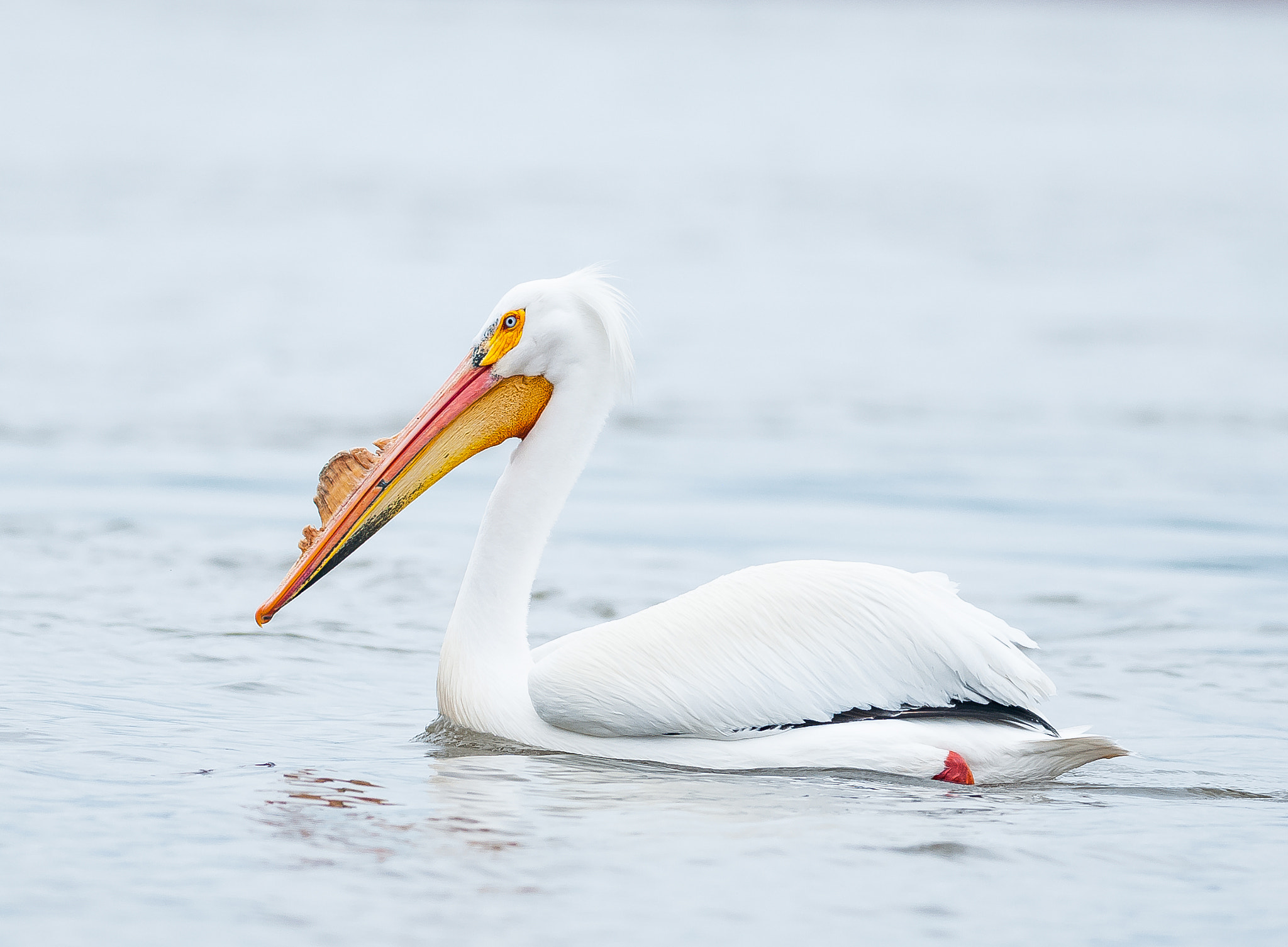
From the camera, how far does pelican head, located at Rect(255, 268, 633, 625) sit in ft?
15.3

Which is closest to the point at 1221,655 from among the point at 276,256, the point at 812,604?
the point at 812,604

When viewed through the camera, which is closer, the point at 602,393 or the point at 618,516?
the point at 602,393

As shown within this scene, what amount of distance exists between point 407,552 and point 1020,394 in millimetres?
4473

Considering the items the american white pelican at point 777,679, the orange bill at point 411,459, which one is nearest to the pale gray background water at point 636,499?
the american white pelican at point 777,679

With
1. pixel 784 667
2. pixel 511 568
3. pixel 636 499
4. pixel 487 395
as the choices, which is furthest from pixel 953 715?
pixel 636 499

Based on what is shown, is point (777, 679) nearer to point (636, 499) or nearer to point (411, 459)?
point (411, 459)

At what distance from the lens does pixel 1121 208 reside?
1803 cm

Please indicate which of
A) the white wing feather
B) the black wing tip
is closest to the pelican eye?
the white wing feather

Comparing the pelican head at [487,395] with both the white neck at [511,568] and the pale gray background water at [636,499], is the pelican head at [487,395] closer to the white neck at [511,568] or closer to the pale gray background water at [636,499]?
the white neck at [511,568]

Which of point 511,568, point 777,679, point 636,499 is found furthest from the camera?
point 636,499

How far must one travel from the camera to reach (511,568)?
184 inches

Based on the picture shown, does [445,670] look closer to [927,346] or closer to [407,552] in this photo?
[407,552]

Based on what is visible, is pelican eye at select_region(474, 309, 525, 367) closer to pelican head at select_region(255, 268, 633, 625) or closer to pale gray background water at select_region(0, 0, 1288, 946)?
pelican head at select_region(255, 268, 633, 625)

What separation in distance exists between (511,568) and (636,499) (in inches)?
130
